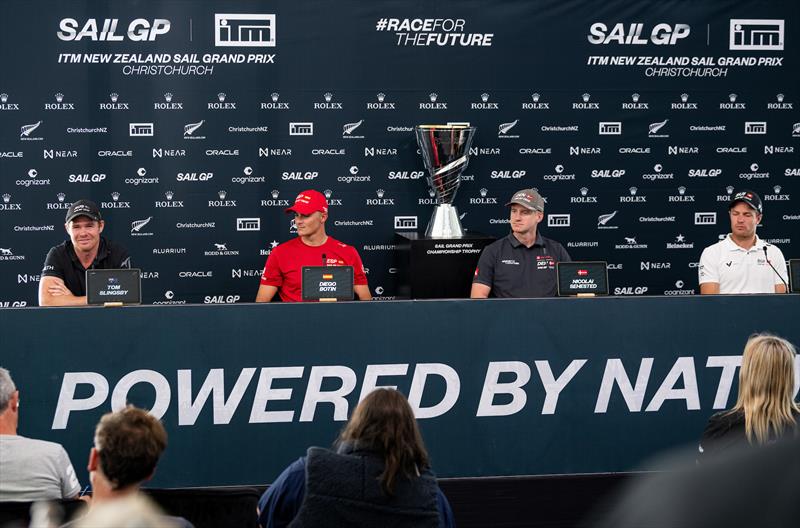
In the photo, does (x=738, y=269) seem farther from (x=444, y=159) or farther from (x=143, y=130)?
(x=143, y=130)

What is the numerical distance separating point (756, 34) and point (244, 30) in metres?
3.76

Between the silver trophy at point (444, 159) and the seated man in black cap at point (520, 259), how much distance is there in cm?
75

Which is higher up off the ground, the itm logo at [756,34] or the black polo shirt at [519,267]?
the itm logo at [756,34]

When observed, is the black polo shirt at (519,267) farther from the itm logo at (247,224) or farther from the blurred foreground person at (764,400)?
the blurred foreground person at (764,400)

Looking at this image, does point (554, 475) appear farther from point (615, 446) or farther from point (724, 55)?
point (724, 55)

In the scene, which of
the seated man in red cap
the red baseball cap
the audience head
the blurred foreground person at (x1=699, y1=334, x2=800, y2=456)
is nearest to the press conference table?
the audience head

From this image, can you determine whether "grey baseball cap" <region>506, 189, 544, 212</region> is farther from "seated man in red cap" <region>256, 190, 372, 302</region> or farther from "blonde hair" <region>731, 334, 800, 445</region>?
"blonde hair" <region>731, 334, 800, 445</region>

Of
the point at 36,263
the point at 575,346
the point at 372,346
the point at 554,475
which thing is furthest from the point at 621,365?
the point at 36,263

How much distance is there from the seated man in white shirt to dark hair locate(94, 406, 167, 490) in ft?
14.0

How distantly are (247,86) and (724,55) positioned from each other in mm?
3507

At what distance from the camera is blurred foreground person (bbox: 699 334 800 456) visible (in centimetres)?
308

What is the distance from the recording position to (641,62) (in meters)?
7.23

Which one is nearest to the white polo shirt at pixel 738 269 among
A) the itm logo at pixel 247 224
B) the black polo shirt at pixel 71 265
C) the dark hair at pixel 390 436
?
the itm logo at pixel 247 224

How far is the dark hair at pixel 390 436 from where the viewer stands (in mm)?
2537
